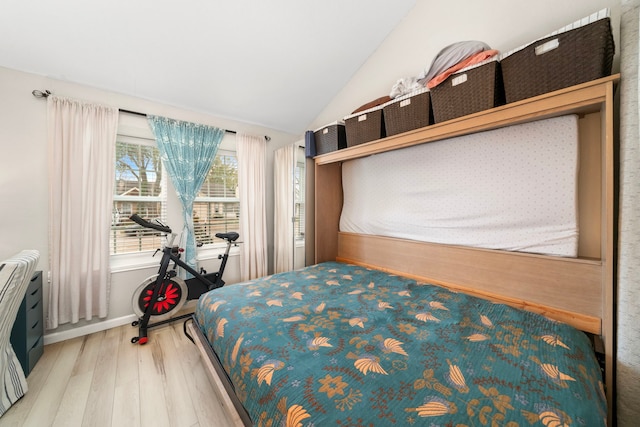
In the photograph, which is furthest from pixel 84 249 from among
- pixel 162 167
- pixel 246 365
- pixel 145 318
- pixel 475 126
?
pixel 475 126

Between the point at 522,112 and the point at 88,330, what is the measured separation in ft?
12.6

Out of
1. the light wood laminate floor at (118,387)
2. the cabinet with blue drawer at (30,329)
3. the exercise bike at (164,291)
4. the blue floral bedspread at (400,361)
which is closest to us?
the blue floral bedspread at (400,361)

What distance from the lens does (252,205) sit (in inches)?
118

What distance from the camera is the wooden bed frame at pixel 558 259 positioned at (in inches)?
42.3

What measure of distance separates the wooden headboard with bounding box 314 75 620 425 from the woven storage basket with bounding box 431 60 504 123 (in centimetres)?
6

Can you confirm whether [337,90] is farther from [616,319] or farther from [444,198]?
[616,319]

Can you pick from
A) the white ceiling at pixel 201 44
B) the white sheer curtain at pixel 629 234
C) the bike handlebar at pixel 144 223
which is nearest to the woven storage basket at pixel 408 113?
the white sheer curtain at pixel 629 234

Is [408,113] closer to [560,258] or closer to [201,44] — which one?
[560,258]

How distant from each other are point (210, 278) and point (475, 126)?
2.79m

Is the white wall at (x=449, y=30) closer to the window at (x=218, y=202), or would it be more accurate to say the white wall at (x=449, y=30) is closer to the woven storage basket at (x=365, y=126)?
the woven storage basket at (x=365, y=126)

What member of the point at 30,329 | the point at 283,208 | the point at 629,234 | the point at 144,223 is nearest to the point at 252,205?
the point at 283,208

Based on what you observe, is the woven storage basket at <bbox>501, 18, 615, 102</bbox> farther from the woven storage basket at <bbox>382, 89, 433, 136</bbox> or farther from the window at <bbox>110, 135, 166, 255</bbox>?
the window at <bbox>110, 135, 166, 255</bbox>

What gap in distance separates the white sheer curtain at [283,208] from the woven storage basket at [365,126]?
3.12ft

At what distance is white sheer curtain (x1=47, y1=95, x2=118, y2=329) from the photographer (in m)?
1.99
